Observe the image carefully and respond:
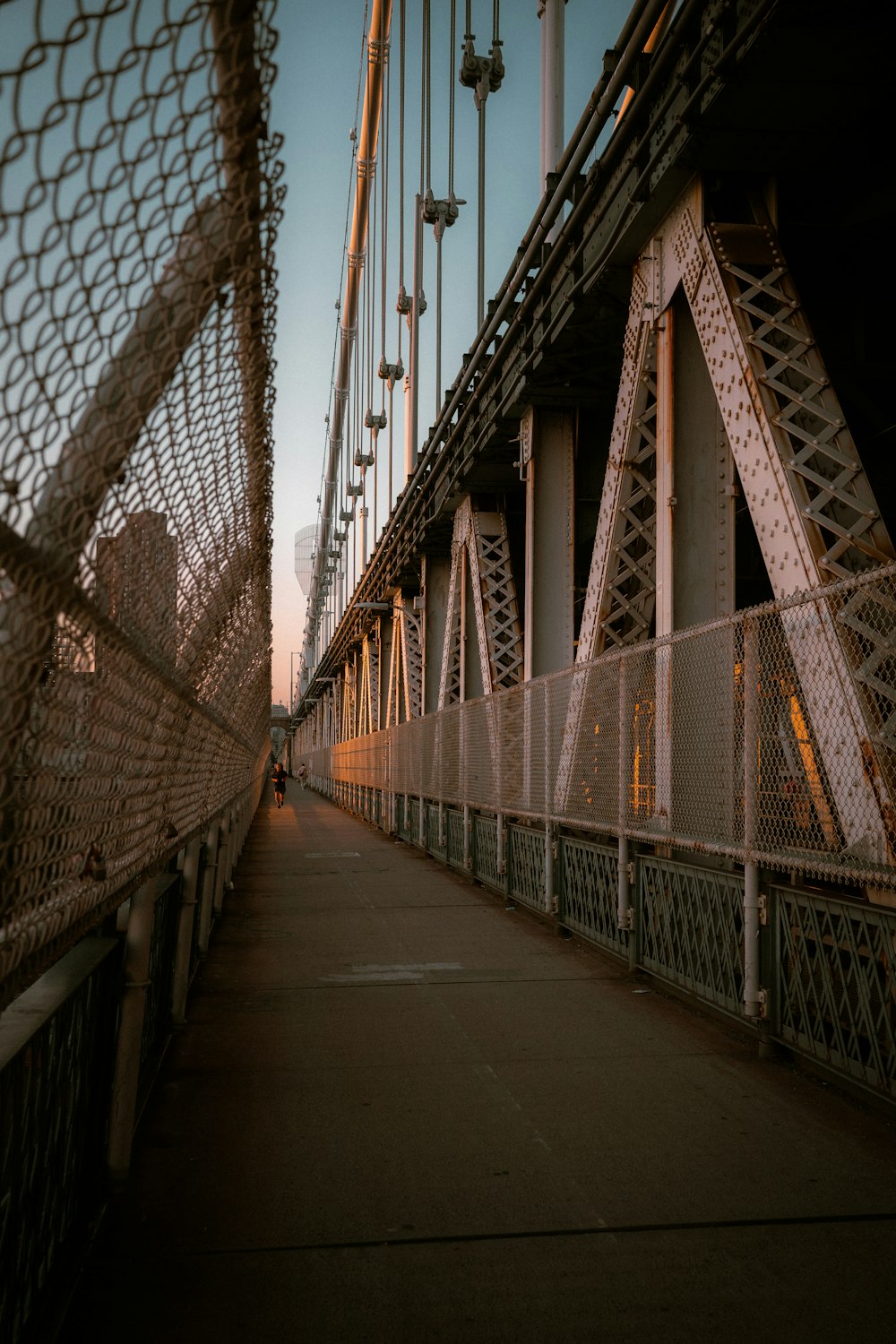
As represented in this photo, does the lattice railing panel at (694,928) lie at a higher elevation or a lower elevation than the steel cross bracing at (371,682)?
lower

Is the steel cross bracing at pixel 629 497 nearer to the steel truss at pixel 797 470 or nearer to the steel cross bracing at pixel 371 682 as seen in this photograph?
the steel truss at pixel 797 470

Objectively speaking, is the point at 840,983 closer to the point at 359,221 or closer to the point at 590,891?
the point at 590,891

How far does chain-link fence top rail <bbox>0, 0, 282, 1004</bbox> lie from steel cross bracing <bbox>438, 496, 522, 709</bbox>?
12673 millimetres

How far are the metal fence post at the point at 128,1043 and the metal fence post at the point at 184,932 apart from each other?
76.9 inches

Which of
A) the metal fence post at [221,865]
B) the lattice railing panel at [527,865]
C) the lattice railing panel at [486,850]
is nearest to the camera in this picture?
the metal fence post at [221,865]

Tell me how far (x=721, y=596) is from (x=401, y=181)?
92.1 feet

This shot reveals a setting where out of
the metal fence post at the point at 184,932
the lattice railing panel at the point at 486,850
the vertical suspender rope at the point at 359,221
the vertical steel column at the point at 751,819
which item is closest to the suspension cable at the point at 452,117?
the vertical suspender rope at the point at 359,221

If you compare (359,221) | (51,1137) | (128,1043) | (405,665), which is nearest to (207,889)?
(128,1043)

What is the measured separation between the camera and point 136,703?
3.18m

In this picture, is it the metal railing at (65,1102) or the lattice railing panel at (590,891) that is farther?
the lattice railing panel at (590,891)

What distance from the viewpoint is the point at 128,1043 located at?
11.8ft

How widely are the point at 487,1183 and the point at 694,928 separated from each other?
9.37 feet

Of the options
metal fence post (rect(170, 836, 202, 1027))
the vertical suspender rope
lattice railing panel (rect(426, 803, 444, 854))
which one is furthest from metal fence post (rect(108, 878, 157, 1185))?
the vertical suspender rope

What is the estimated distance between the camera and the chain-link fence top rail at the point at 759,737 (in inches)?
195
